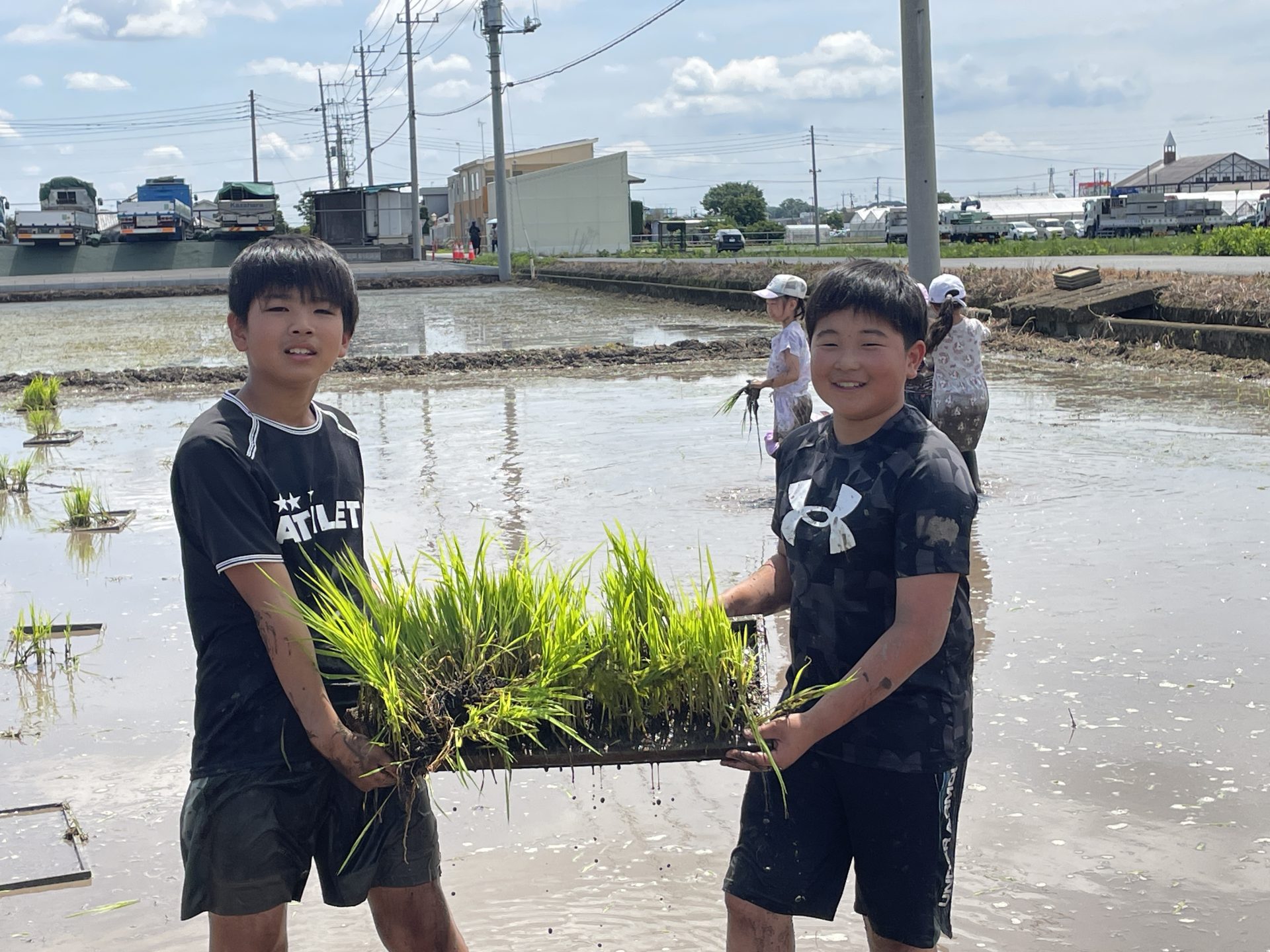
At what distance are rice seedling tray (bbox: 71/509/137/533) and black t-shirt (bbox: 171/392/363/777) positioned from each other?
6.24 meters

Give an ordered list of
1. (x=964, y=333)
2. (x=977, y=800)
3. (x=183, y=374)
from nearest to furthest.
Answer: (x=977, y=800) → (x=964, y=333) → (x=183, y=374)

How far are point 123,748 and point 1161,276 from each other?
16759mm

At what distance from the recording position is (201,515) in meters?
2.55

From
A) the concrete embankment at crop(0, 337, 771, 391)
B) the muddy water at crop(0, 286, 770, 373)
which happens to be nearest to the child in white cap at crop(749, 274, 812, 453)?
the concrete embankment at crop(0, 337, 771, 391)

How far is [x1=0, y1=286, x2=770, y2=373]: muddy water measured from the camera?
68.7 ft

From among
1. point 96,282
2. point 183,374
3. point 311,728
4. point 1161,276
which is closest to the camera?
point 311,728

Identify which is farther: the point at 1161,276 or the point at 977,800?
the point at 1161,276

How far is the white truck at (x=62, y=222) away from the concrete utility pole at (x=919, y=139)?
5138 cm

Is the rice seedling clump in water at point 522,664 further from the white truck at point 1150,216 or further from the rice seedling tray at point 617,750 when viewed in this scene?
the white truck at point 1150,216

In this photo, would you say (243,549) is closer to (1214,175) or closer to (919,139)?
(919,139)

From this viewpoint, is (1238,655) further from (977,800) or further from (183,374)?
(183,374)

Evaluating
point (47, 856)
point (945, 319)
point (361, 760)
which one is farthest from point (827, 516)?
point (945, 319)

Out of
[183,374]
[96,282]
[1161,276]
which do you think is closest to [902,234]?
[96,282]

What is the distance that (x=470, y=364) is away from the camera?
58.2ft
